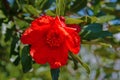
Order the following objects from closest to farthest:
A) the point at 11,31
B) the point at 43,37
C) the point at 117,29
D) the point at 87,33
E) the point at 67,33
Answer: the point at 67,33
the point at 43,37
the point at 87,33
the point at 117,29
the point at 11,31

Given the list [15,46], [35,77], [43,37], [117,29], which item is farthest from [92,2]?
[35,77]

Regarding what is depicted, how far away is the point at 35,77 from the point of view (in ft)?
11.8

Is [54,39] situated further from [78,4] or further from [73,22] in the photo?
[78,4]

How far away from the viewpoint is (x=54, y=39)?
5.38 feet

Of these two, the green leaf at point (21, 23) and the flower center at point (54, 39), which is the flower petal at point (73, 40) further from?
the green leaf at point (21, 23)

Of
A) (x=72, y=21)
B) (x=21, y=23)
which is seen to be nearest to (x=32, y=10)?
(x=21, y=23)

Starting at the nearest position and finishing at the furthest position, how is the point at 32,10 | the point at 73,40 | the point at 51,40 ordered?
the point at 73,40
the point at 51,40
the point at 32,10

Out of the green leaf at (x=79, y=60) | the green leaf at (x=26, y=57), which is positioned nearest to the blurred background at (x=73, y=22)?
the green leaf at (x=26, y=57)

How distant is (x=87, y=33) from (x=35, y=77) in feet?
6.26

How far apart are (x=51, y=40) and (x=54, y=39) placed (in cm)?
3

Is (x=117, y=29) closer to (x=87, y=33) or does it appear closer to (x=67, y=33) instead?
(x=87, y=33)

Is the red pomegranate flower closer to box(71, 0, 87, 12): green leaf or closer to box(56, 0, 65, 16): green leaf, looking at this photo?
box(56, 0, 65, 16): green leaf

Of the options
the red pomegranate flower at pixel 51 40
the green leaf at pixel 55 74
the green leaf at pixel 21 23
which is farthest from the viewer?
→ the green leaf at pixel 21 23

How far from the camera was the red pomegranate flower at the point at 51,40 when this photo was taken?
5.05 feet
